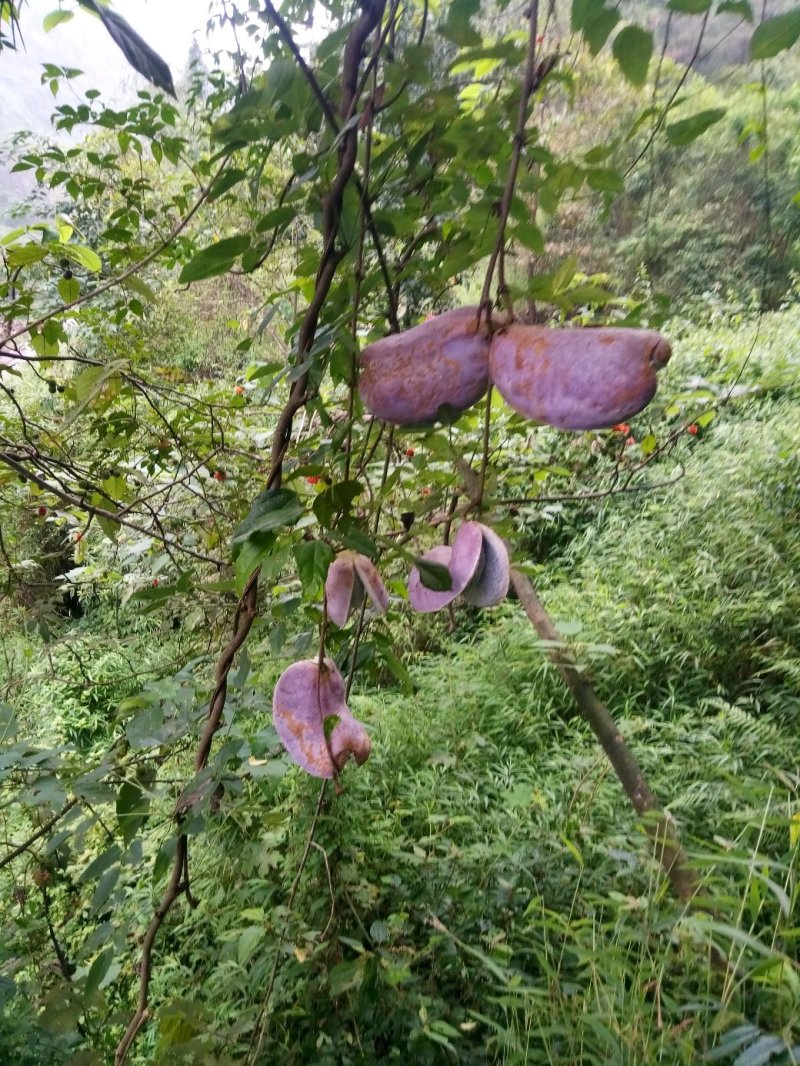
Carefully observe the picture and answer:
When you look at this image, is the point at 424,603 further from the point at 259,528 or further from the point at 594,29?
the point at 594,29

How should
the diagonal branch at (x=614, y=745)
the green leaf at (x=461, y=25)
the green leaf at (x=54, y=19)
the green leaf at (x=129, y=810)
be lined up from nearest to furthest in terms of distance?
1. the green leaf at (x=461, y=25)
2. the green leaf at (x=129, y=810)
3. the green leaf at (x=54, y=19)
4. the diagonal branch at (x=614, y=745)

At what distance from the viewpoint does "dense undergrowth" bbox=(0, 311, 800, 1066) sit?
84cm

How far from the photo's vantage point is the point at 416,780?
70.9 inches

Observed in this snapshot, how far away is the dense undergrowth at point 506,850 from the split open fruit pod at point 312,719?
0.11 metres

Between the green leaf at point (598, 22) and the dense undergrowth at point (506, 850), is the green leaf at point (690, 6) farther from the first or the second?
the dense undergrowth at point (506, 850)

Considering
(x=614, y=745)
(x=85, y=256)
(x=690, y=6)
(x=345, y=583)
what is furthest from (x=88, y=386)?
(x=614, y=745)

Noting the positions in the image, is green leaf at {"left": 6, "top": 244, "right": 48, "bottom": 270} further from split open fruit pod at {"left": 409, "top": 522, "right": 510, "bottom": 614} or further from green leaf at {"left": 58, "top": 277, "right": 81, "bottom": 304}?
split open fruit pod at {"left": 409, "top": 522, "right": 510, "bottom": 614}

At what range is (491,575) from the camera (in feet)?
1.50

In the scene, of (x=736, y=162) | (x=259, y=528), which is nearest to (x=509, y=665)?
(x=259, y=528)

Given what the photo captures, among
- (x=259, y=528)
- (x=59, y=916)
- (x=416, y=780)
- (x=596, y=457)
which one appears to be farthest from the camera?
(x=596, y=457)

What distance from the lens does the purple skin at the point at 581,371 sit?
0.33 m

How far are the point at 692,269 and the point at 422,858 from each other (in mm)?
5720

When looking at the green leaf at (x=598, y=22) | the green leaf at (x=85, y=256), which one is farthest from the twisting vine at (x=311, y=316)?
the green leaf at (x=85, y=256)

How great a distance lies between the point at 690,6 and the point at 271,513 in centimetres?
41
